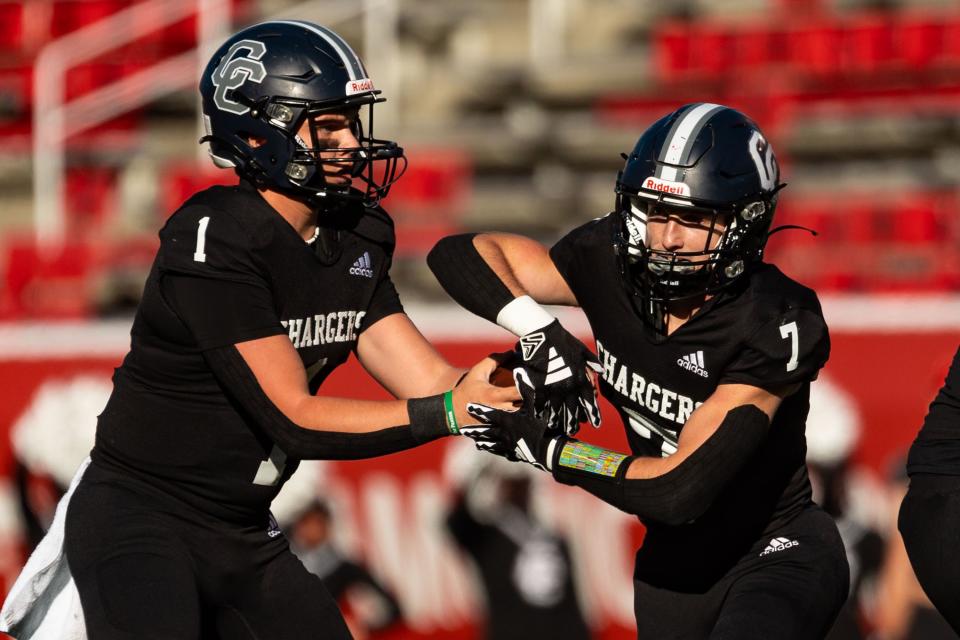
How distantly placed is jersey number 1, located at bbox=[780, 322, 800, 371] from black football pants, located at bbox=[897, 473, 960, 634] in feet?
1.87

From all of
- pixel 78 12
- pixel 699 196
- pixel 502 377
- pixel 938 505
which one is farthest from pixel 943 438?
pixel 78 12

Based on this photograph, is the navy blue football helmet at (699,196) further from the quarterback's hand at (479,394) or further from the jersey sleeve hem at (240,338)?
the jersey sleeve hem at (240,338)

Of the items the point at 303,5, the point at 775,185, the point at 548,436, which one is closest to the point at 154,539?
the point at 548,436

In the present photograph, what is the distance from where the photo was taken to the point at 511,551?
7.09 m

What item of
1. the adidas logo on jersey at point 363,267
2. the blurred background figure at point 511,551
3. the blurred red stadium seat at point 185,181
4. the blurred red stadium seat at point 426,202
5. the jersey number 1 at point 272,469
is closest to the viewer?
the jersey number 1 at point 272,469

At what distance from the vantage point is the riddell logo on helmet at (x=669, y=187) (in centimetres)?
376

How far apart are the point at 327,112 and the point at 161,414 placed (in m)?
0.87

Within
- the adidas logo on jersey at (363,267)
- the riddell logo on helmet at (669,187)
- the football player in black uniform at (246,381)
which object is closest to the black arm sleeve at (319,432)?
the football player in black uniform at (246,381)

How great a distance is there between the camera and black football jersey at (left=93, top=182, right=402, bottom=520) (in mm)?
3756

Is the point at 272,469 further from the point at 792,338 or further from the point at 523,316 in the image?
the point at 792,338

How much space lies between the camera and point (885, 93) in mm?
9992

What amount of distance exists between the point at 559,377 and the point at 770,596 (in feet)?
2.40

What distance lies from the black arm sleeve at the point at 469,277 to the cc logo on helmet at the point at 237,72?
0.65 metres

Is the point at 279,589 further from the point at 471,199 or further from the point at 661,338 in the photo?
the point at 471,199
